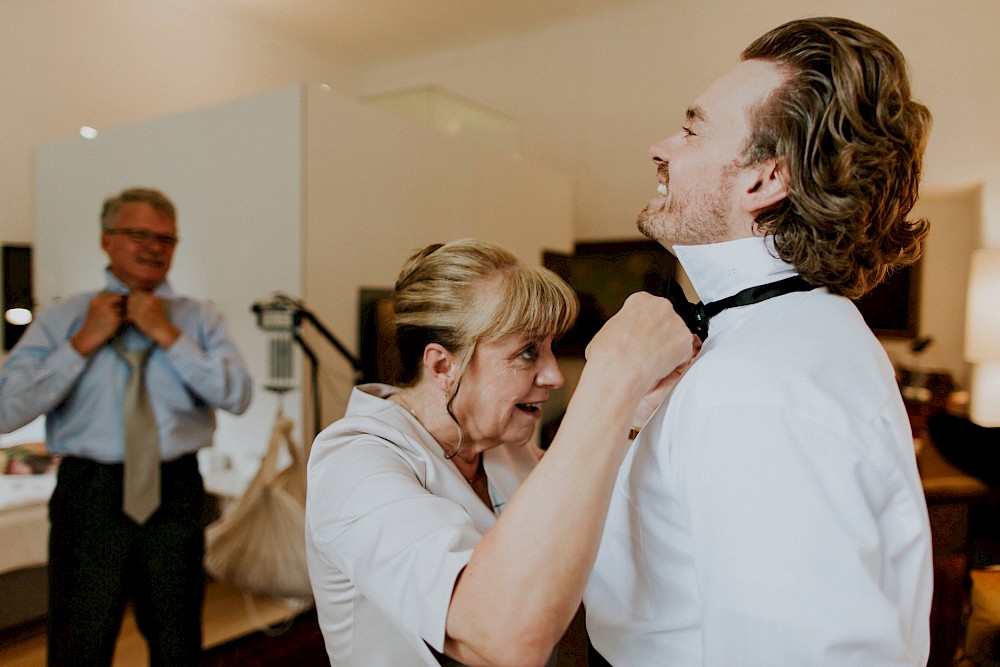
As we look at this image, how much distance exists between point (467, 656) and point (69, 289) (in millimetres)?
1740

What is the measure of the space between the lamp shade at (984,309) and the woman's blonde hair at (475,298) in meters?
2.33

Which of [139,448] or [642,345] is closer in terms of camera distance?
[642,345]

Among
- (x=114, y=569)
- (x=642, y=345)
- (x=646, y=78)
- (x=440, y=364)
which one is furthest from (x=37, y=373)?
(x=646, y=78)

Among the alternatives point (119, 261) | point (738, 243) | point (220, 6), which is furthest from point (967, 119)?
point (220, 6)

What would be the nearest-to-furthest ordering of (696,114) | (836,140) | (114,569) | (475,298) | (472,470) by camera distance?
(836,140)
(696,114)
(475,298)
(472,470)
(114,569)

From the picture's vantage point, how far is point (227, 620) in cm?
271

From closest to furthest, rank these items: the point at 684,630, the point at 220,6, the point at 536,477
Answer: the point at 536,477, the point at 684,630, the point at 220,6

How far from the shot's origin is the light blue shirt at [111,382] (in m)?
1.73

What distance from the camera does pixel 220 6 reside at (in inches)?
169

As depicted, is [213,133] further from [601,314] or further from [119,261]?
[601,314]

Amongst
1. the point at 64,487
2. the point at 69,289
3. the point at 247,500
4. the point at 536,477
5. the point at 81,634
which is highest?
the point at 69,289

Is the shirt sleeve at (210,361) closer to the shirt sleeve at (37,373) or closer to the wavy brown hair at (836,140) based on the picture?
the shirt sleeve at (37,373)

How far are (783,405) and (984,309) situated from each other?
2659mm

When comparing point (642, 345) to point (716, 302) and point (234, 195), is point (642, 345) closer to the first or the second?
point (716, 302)
